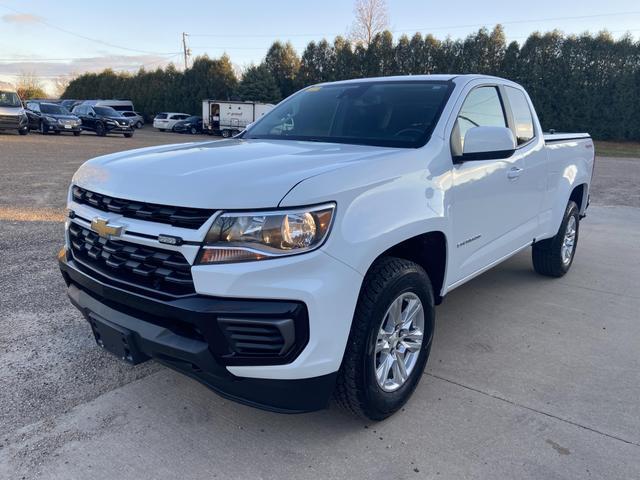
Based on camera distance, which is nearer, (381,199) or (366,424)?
(381,199)

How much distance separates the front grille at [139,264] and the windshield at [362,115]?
1505mm

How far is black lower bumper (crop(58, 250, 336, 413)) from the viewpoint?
84.6 inches

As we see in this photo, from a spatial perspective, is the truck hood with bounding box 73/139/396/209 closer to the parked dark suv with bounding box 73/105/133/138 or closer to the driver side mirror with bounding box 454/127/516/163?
the driver side mirror with bounding box 454/127/516/163

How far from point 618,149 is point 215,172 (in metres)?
34.5

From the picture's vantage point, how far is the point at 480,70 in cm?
3775

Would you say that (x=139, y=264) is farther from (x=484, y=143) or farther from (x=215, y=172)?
(x=484, y=143)

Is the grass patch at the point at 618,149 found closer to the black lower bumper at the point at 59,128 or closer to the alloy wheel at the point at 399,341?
the black lower bumper at the point at 59,128

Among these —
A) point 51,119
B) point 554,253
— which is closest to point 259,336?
point 554,253

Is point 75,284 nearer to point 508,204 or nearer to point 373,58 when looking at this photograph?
point 508,204

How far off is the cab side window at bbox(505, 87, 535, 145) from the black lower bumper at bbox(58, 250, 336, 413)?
2916mm

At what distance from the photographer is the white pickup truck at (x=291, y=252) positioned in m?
2.14

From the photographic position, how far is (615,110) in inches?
1312

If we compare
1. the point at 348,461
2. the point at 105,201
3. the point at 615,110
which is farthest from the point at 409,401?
the point at 615,110

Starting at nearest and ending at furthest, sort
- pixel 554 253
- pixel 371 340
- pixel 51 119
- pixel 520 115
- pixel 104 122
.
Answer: pixel 371 340 → pixel 520 115 → pixel 554 253 → pixel 51 119 → pixel 104 122
